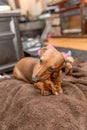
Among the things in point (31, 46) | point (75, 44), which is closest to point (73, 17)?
point (75, 44)

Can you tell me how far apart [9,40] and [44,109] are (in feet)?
3.35

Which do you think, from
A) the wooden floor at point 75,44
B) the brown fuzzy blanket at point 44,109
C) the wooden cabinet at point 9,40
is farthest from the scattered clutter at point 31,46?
the brown fuzzy blanket at point 44,109

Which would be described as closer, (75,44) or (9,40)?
(9,40)

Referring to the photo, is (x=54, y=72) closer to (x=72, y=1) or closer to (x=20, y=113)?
(x=20, y=113)

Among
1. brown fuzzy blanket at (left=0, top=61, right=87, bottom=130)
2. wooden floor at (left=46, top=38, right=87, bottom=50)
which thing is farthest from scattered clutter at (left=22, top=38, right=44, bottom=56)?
brown fuzzy blanket at (left=0, top=61, right=87, bottom=130)

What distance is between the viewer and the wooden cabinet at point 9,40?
4.78 feet

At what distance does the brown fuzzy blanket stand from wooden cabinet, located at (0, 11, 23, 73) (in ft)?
2.27

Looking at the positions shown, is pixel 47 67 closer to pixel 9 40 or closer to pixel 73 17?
pixel 9 40

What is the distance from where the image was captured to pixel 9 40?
4.97ft

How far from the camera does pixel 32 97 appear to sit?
0.75 metres

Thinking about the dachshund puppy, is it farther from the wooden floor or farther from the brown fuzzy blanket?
the wooden floor

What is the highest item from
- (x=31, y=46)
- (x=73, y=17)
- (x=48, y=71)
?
(x=73, y=17)

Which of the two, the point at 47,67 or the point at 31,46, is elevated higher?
the point at 47,67

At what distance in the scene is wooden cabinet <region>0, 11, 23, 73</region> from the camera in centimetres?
146
